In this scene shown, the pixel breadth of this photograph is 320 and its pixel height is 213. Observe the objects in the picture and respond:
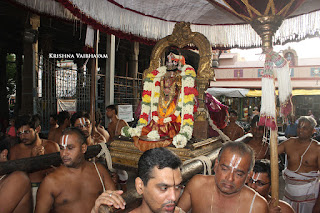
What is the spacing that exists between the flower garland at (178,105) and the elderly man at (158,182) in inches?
65.1

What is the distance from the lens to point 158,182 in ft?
4.98

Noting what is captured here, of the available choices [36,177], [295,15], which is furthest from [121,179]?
[295,15]

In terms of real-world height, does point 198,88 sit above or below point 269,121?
above

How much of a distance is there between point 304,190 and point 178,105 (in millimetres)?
2670

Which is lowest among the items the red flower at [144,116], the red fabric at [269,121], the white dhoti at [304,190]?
the white dhoti at [304,190]

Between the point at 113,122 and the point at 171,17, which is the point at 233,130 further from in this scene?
the point at 171,17

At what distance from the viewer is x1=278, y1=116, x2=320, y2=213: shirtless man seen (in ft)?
13.1

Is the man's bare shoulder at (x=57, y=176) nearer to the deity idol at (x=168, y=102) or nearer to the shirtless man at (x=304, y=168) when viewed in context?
the deity idol at (x=168, y=102)

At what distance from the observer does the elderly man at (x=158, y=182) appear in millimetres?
1500

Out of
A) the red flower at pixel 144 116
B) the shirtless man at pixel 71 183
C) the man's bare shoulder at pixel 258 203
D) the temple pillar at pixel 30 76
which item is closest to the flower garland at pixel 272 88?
the man's bare shoulder at pixel 258 203

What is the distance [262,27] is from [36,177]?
3.58 m

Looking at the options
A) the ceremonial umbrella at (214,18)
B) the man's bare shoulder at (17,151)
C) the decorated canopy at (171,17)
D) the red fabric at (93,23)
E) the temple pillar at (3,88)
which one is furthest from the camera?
the temple pillar at (3,88)

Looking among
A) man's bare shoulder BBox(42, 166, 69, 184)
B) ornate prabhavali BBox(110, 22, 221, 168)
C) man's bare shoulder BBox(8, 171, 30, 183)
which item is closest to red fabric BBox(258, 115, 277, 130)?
ornate prabhavali BBox(110, 22, 221, 168)

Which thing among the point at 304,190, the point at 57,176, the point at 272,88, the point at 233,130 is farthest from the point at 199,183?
the point at 233,130
